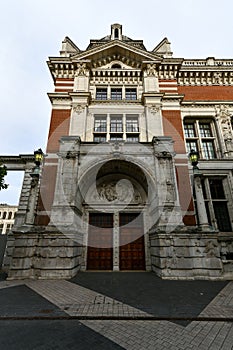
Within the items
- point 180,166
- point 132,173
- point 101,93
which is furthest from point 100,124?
point 180,166

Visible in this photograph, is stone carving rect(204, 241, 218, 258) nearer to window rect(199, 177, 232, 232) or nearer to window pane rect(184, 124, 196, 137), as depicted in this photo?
window rect(199, 177, 232, 232)

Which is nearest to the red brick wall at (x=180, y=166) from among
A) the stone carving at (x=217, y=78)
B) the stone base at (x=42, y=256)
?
the stone carving at (x=217, y=78)

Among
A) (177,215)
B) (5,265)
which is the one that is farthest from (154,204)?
(5,265)

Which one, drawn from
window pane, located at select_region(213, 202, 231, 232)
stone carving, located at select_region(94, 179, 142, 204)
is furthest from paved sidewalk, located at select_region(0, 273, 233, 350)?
window pane, located at select_region(213, 202, 231, 232)

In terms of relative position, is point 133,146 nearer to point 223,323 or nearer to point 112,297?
point 112,297

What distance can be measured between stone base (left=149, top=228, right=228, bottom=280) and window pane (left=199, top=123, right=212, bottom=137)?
949cm

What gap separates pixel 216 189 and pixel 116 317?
11.9m

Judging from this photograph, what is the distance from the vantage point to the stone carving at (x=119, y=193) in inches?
481

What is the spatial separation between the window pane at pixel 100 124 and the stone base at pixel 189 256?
30.5 ft

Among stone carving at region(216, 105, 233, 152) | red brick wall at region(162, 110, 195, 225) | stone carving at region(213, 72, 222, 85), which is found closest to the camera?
red brick wall at region(162, 110, 195, 225)

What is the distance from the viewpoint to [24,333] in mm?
3582

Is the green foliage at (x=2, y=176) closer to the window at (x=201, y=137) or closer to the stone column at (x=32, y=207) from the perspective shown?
the stone column at (x=32, y=207)

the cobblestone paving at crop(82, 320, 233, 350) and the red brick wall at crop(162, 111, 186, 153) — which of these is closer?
the cobblestone paving at crop(82, 320, 233, 350)

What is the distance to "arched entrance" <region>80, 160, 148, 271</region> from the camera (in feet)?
36.1
